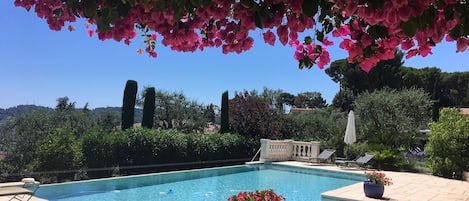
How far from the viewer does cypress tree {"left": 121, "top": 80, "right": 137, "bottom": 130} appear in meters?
18.6

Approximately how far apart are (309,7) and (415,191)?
1050 cm

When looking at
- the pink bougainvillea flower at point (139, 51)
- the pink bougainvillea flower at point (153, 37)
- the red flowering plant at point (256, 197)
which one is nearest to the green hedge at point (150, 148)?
the red flowering plant at point (256, 197)

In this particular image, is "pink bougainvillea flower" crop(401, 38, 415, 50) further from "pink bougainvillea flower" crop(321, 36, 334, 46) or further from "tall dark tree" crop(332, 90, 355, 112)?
"tall dark tree" crop(332, 90, 355, 112)

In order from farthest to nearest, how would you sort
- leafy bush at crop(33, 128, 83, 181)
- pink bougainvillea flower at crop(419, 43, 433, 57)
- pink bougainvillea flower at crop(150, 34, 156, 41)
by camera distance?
leafy bush at crop(33, 128, 83, 181), pink bougainvillea flower at crop(150, 34, 156, 41), pink bougainvillea flower at crop(419, 43, 433, 57)

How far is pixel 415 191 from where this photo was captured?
10.8 metres

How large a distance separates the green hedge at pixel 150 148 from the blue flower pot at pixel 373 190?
742cm

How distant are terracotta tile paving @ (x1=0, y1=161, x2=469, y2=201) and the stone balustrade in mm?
4655

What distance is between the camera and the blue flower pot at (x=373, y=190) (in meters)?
9.20

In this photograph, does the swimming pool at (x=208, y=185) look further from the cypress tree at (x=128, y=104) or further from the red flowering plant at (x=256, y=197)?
the red flowering plant at (x=256, y=197)

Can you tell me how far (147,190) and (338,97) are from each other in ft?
110

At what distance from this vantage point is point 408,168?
1627 cm

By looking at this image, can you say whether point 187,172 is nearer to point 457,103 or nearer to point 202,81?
point 202,81

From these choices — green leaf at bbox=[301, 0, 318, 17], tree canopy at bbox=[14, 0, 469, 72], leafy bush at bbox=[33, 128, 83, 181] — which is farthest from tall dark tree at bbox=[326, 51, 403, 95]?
green leaf at bbox=[301, 0, 318, 17]

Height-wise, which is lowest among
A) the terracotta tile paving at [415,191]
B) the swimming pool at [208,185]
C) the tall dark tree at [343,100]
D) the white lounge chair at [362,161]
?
the swimming pool at [208,185]
